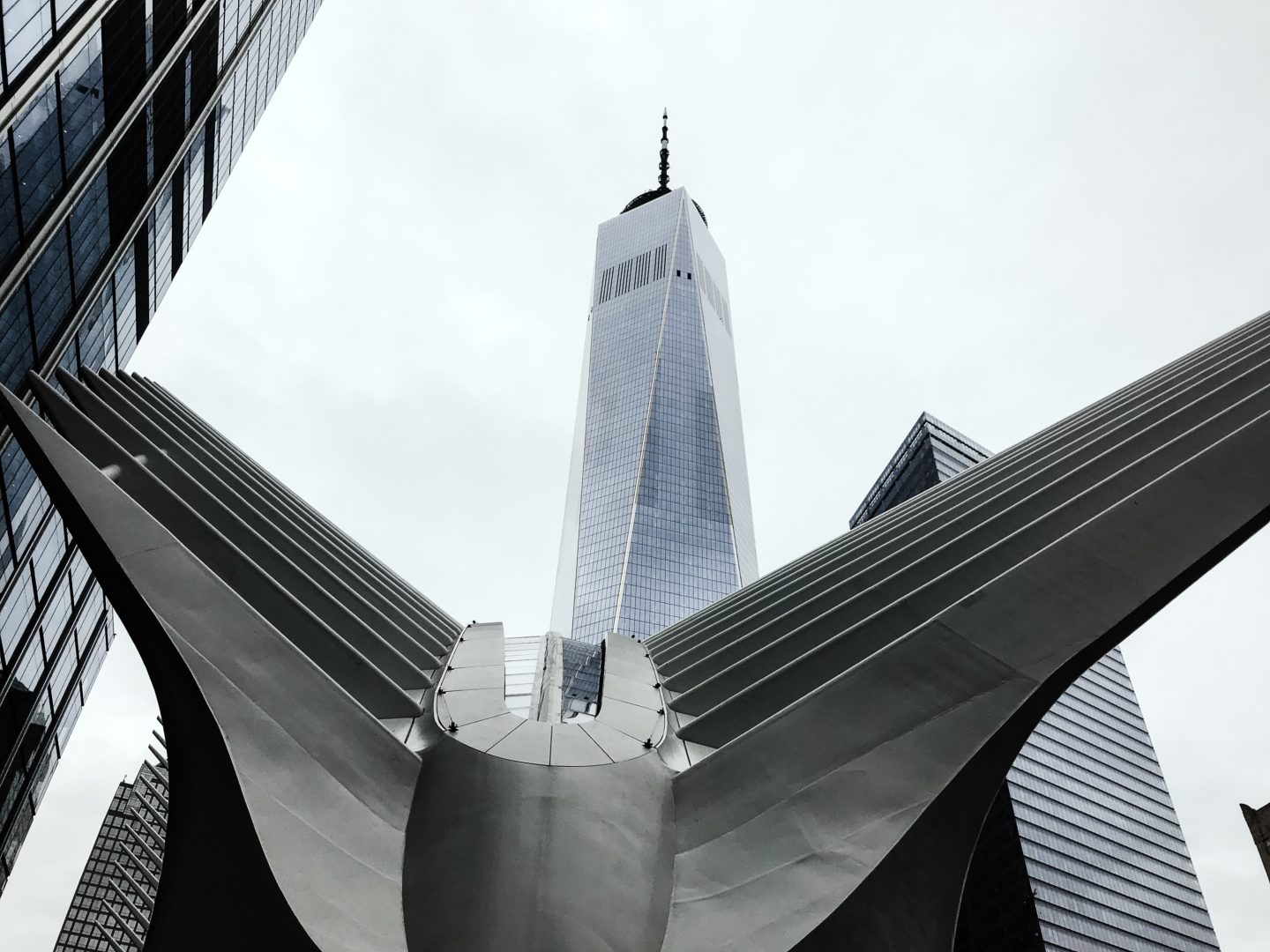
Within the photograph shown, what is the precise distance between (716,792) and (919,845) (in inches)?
104

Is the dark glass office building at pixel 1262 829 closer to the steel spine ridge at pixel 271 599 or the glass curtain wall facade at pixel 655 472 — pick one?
the steel spine ridge at pixel 271 599

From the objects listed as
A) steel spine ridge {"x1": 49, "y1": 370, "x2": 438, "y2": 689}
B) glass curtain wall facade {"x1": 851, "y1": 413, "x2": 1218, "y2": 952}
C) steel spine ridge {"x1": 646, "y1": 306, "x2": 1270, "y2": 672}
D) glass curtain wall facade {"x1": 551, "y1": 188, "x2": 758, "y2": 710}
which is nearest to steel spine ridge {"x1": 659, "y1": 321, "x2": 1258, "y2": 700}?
steel spine ridge {"x1": 646, "y1": 306, "x2": 1270, "y2": 672}

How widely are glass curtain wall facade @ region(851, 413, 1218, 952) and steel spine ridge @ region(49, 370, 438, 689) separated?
70.6 metres

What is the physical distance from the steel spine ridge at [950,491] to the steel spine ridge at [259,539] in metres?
5.77

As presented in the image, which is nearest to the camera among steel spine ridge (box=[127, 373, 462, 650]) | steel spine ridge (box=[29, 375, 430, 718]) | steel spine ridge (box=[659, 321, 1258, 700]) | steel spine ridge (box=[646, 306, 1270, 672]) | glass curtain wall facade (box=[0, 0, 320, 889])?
steel spine ridge (box=[29, 375, 430, 718])

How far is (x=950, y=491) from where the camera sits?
2283 centimetres

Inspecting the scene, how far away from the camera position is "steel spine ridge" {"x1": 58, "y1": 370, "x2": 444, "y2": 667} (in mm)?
19219

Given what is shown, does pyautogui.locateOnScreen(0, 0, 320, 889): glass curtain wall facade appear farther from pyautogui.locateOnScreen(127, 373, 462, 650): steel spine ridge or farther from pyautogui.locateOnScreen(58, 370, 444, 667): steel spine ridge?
pyautogui.locateOnScreen(58, 370, 444, 667): steel spine ridge

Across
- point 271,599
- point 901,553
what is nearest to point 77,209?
point 271,599

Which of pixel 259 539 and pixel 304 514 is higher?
pixel 304 514

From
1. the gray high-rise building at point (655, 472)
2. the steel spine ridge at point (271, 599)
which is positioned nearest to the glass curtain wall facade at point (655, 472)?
the gray high-rise building at point (655, 472)

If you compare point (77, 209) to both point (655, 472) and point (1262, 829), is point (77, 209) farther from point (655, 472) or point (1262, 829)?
point (655, 472)

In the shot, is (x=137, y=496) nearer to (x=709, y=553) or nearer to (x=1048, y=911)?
(x=1048, y=911)

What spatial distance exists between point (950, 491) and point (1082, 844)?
9610 cm
